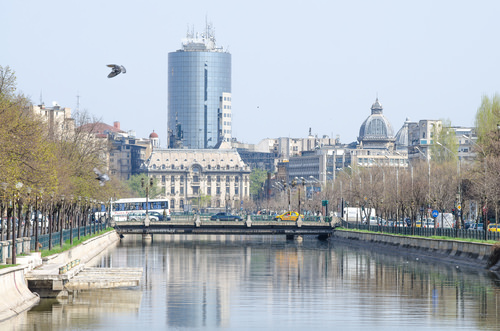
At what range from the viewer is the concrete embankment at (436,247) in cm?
7038

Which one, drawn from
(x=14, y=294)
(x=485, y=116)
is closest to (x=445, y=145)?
(x=485, y=116)

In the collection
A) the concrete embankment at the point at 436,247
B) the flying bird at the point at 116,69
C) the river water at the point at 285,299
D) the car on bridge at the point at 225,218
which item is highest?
the flying bird at the point at 116,69

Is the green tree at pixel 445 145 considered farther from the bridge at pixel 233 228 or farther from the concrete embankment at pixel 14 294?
the concrete embankment at pixel 14 294

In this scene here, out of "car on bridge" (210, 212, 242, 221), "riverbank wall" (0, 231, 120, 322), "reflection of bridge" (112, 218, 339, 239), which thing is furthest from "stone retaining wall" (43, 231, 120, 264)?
"car on bridge" (210, 212, 242, 221)

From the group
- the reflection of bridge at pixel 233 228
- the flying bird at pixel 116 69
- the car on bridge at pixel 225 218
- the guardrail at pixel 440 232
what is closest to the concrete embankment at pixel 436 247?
the guardrail at pixel 440 232

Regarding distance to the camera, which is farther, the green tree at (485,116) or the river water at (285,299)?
the green tree at (485,116)

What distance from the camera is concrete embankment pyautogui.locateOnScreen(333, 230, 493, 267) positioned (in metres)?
70.4

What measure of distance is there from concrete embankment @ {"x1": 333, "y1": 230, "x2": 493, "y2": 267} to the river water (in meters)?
1.10

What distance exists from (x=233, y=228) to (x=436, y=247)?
160 ft

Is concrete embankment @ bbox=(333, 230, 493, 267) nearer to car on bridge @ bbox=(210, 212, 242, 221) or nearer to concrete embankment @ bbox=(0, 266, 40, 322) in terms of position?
concrete embankment @ bbox=(0, 266, 40, 322)

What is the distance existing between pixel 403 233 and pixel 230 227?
29524mm

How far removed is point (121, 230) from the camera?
134 meters

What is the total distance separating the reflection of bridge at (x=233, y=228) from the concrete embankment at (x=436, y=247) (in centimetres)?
1335

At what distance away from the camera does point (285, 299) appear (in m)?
51.9
